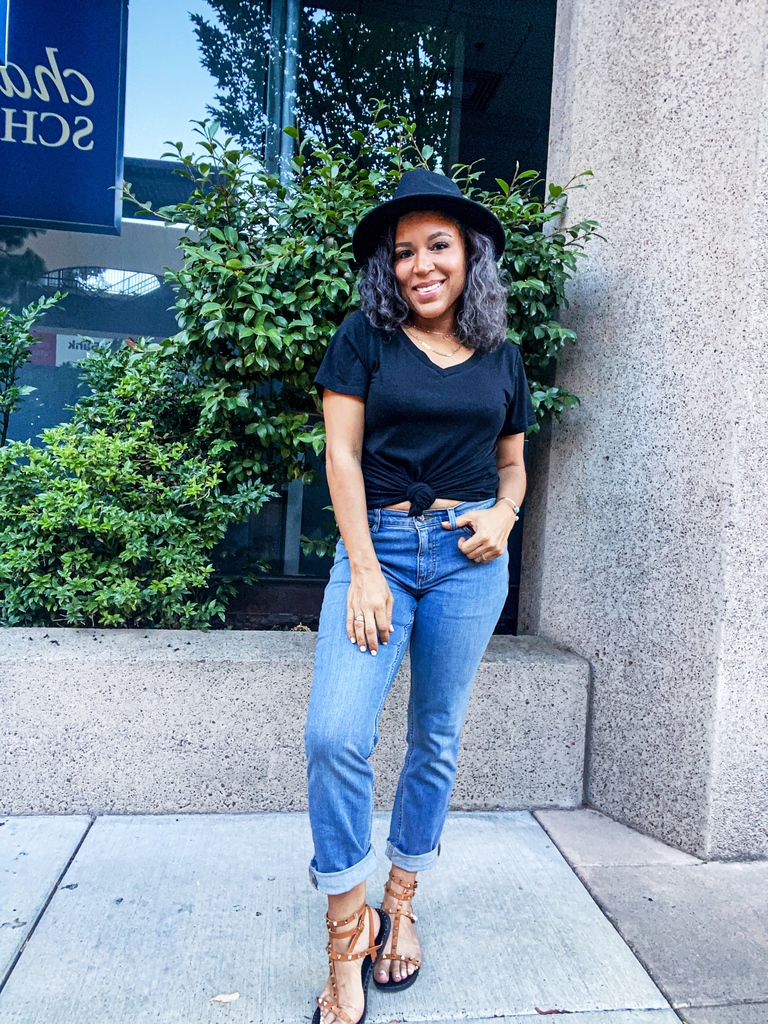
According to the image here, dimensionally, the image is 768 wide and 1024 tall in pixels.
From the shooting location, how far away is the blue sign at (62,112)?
13.1 feet

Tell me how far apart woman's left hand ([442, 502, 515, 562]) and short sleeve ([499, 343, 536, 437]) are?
11.9 inches

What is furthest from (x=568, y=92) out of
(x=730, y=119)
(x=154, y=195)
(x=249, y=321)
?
(x=154, y=195)

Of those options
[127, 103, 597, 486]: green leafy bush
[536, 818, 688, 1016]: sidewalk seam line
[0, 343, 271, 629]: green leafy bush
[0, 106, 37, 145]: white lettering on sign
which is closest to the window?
[0, 106, 37, 145]: white lettering on sign

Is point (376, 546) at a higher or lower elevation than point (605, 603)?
higher

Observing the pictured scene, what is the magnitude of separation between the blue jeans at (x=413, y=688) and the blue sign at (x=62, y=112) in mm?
3072

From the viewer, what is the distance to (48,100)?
406cm

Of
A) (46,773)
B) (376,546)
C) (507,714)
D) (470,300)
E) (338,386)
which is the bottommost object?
(46,773)

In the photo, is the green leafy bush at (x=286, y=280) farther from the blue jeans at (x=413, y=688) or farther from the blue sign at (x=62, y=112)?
the blue sign at (x=62, y=112)

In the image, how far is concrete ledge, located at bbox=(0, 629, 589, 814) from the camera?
2865 millimetres

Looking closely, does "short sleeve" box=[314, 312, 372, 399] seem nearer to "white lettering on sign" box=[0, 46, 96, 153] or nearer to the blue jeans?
the blue jeans

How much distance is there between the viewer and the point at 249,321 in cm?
293

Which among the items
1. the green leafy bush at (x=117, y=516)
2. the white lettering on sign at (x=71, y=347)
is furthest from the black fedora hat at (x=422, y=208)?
the white lettering on sign at (x=71, y=347)

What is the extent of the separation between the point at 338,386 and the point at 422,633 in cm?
67

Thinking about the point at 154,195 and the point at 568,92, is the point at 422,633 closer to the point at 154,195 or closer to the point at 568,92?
the point at 568,92
